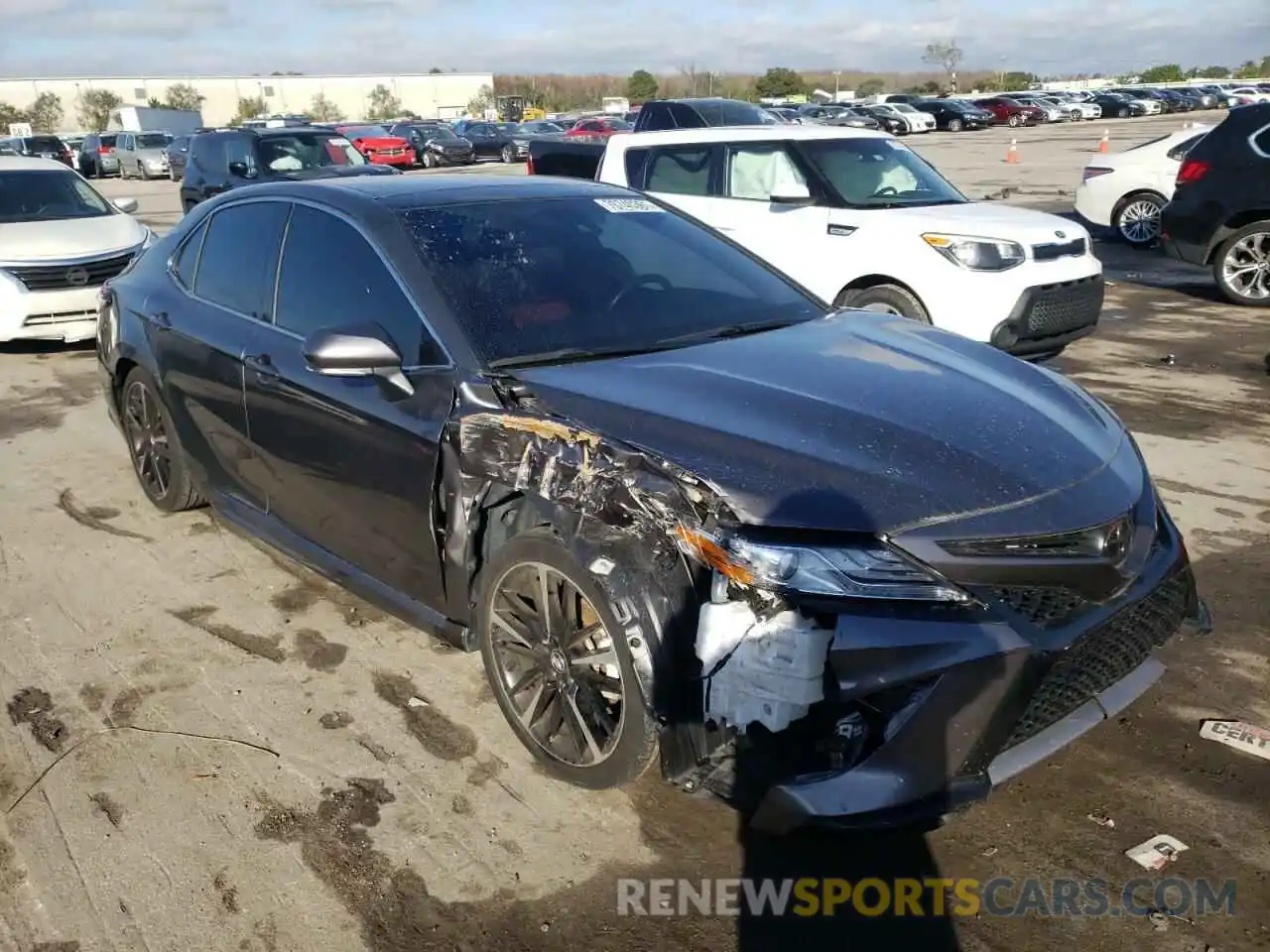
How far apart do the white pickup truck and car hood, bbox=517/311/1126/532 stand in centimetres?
385

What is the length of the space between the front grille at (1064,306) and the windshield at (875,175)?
125cm

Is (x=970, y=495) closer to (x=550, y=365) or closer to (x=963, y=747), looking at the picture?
(x=963, y=747)

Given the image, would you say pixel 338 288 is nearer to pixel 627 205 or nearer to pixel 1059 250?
pixel 627 205

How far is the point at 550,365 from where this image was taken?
340 centimetres

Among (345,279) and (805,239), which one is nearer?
(345,279)

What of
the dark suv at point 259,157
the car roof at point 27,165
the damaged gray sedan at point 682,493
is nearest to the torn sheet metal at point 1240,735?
the damaged gray sedan at point 682,493

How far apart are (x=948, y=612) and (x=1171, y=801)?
1.13 meters

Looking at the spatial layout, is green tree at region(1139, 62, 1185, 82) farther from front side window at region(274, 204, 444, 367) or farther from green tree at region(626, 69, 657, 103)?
front side window at region(274, 204, 444, 367)

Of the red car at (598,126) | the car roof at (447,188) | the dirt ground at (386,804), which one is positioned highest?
the red car at (598,126)

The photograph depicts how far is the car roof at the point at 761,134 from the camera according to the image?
856cm

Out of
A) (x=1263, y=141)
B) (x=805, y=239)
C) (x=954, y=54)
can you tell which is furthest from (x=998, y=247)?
(x=954, y=54)

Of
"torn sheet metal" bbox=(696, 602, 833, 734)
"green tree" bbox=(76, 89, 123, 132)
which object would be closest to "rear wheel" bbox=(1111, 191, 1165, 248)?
"torn sheet metal" bbox=(696, 602, 833, 734)

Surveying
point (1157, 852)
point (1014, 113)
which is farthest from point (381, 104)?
point (1157, 852)

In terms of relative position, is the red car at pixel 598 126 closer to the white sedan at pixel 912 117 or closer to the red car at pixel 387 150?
the red car at pixel 387 150
